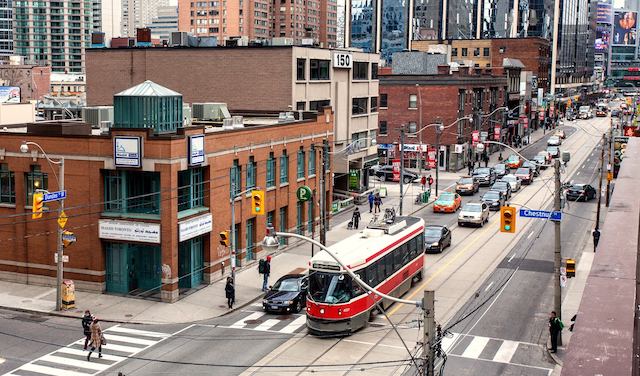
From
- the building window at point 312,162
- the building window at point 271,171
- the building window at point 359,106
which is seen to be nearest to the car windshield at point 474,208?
the building window at point 312,162

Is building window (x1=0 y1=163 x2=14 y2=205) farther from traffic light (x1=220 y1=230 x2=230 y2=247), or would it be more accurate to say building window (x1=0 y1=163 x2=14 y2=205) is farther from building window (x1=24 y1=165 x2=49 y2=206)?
traffic light (x1=220 y1=230 x2=230 y2=247)

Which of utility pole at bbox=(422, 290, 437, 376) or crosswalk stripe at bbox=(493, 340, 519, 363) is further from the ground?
utility pole at bbox=(422, 290, 437, 376)

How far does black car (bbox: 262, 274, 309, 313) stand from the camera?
3700cm

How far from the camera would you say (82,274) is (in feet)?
133

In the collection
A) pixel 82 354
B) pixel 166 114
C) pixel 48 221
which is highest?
pixel 166 114

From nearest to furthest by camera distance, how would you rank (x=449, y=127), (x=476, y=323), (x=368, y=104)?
(x=476, y=323) → (x=368, y=104) → (x=449, y=127)

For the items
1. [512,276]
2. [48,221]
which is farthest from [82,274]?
[512,276]

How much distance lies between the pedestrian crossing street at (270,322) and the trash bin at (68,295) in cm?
735

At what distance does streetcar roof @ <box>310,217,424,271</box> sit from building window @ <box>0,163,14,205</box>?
56.4 feet

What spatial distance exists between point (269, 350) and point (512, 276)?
57.1ft

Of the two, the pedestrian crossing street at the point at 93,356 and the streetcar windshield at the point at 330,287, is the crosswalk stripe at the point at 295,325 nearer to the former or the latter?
the streetcar windshield at the point at 330,287

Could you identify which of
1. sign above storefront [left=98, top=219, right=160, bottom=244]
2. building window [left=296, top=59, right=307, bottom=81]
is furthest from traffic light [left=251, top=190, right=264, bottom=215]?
building window [left=296, top=59, right=307, bottom=81]

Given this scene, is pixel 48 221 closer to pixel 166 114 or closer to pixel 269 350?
pixel 166 114

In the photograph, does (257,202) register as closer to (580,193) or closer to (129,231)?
(129,231)
